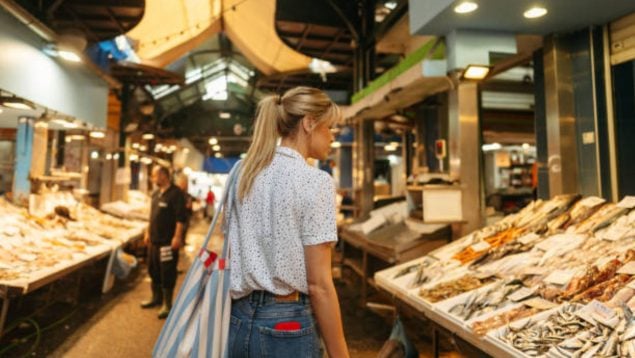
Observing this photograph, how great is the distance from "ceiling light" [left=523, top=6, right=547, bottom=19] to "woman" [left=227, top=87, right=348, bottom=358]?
3.29m

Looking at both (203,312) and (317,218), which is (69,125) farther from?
(317,218)

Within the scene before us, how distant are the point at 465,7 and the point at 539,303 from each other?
2.60 meters

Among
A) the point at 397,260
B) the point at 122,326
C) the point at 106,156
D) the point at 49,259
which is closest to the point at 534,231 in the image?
the point at 397,260

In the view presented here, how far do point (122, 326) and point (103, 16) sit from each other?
5139 mm

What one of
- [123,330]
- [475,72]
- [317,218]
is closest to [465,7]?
[475,72]

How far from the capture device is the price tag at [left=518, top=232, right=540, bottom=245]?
3.33 meters

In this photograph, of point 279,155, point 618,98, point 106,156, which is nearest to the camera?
point 279,155

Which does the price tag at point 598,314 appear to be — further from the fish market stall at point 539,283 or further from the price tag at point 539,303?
the price tag at point 539,303

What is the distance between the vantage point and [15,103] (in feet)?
16.7

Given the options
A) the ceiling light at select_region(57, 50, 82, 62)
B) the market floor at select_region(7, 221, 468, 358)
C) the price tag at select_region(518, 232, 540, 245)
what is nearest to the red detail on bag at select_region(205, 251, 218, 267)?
the price tag at select_region(518, 232, 540, 245)

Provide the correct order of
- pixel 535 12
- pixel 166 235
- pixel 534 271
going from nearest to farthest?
pixel 534 271 < pixel 535 12 < pixel 166 235

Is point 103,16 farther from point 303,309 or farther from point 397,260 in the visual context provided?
point 303,309

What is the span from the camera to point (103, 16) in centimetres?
693

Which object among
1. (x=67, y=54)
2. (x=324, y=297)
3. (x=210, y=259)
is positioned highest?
(x=67, y=54)
